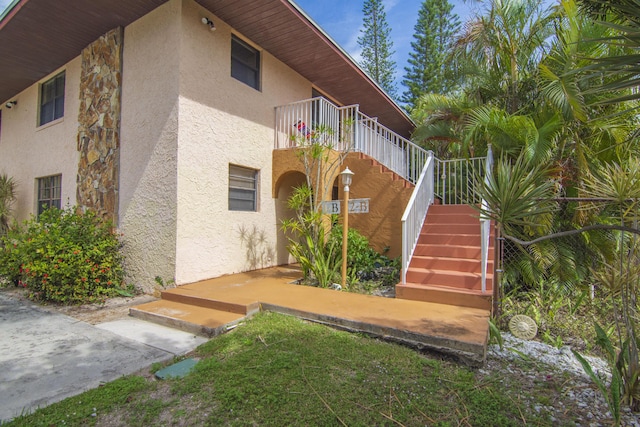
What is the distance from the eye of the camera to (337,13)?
19.2m

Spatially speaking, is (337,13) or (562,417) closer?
(562,417)

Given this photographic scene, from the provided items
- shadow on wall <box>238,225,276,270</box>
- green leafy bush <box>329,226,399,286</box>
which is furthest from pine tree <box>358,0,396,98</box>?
green leafy bush <box>329,226,399,286</box>

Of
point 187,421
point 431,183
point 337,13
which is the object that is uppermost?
point 337,13

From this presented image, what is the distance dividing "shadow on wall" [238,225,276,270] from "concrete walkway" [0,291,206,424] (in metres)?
2.96

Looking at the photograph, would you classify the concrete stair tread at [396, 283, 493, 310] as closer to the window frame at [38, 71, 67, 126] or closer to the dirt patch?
the dirt patch

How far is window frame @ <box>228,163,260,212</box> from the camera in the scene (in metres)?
7.31

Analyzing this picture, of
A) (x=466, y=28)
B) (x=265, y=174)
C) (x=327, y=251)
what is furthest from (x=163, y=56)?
(x=466, y=28)

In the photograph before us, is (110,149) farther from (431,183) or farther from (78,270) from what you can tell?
(431,183)

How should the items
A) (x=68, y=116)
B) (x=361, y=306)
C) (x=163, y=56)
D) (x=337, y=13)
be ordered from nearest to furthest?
(x=361, y=306)
(x=163, y=56)
(x=68, y=116)
(x=337, y=13)

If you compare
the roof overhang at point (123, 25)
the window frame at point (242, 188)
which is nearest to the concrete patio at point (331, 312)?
the window frame at point (242, 188)

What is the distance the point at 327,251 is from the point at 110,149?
201 inches

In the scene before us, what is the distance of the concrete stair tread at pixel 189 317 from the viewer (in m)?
4.22

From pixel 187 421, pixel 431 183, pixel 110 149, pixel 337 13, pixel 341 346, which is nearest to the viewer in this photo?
pixel 187 421

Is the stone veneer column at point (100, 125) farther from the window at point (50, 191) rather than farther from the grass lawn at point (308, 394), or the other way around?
the grass lawn at point (308, 394)
